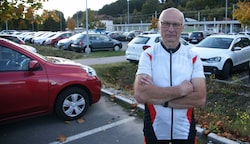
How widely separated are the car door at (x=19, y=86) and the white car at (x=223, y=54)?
5.38m

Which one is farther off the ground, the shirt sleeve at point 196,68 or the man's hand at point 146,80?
the shirt sleeve at point 196,68

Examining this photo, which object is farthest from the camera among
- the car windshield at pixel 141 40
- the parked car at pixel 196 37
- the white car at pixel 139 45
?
the parked car at pixel 196 37

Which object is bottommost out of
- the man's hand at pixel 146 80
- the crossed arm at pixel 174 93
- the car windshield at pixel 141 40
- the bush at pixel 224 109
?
the bush at pixel 224 109

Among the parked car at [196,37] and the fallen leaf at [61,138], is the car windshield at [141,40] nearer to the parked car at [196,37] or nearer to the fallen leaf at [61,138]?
the fallen leaf at [61,138]

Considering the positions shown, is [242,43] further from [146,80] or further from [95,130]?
[146,80]

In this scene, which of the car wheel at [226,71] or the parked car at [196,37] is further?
the parked car at [196,37]

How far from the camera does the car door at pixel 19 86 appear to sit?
4.23m

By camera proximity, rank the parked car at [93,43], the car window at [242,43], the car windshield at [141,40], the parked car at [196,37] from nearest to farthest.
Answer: the car window at [242,43] → the car windshield at [141,40] → the parked car at [93,43] → the parked car at [196,37]

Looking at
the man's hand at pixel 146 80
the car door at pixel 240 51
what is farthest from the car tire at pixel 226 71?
the man's hand at pixel 146 80

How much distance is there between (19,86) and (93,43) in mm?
15620

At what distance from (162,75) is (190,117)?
0.48m

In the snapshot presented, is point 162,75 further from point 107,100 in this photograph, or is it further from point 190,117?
point 107,100

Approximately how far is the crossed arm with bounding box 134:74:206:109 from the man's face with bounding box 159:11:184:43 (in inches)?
15.8

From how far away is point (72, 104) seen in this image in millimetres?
5055
